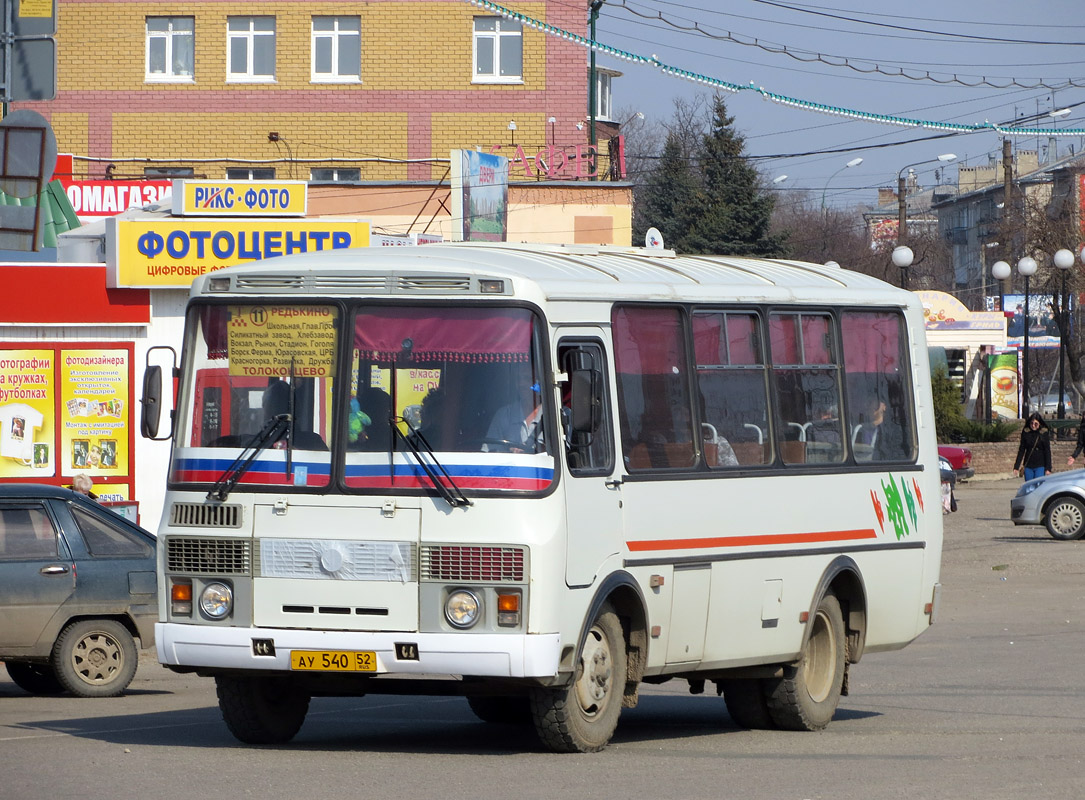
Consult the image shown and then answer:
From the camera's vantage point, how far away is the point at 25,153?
596 inches

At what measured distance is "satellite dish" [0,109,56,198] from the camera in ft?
49.4

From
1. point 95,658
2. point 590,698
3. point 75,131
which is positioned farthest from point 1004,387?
point 590,698

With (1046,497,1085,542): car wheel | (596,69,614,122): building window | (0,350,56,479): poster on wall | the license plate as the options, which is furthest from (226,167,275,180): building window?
(596,69,614,122): building window

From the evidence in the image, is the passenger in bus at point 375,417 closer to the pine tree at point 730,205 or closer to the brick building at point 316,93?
the brick building at point 316,93

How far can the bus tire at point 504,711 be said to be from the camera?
1169 centimetres

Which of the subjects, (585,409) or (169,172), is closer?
(585,409)

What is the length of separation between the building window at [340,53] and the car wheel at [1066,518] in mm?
21583

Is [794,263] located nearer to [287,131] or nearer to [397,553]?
[397,553]

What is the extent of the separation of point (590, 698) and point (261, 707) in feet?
6.16

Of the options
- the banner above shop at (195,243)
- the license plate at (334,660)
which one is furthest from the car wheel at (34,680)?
the banner above shop at (195,243)

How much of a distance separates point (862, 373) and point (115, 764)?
566 centimetres

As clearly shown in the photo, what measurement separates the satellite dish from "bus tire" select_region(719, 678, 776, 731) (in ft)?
24.2

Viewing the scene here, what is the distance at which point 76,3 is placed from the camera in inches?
1714

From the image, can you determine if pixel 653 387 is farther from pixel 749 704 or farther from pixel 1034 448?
pixel 1034 448
